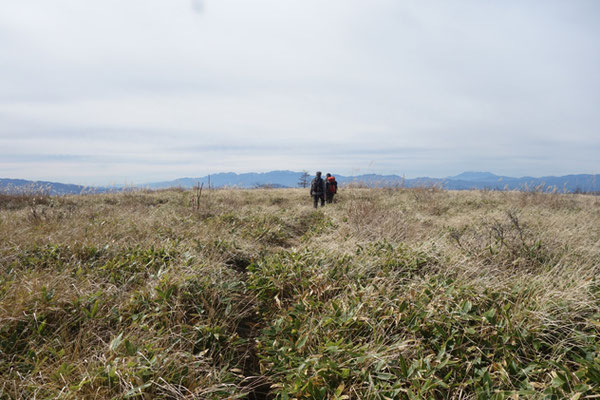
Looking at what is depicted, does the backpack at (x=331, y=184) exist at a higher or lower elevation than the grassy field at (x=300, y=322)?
higher

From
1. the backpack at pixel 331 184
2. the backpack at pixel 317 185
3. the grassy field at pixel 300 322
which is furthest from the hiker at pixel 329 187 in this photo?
the grassy field at pixel 300 322

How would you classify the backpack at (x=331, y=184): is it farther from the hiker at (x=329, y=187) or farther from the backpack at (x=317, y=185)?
the backpack at (x=317, y=185)

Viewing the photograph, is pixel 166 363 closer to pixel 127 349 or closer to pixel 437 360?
pixel 127 349

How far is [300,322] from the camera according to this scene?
9.73ft

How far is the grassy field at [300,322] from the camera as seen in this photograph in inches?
83.6

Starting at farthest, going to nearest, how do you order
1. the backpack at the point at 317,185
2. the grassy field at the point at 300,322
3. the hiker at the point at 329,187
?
1. the hiker at the point at 329,187
2. the backpack at the point at 317,185
3. the grassy field at the point at 300,322

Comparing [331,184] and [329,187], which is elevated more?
[331,184]

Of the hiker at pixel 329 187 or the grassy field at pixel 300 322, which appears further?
the hiker at pixel 329 187

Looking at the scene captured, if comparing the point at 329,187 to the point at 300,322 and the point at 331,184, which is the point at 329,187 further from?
the point at 300,322

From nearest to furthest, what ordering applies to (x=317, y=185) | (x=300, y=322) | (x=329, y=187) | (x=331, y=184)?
(x=300, y=322) → (x=317, y=185) → (x=329, y=187) → (x=331, y=184)

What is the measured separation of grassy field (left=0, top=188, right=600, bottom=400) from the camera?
6.97 ft

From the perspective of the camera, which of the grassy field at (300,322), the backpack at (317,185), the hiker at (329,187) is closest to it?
the grassy field at (300,322)

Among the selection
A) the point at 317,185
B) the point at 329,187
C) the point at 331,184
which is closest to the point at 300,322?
the point at 317,185

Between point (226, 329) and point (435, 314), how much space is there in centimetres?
221
